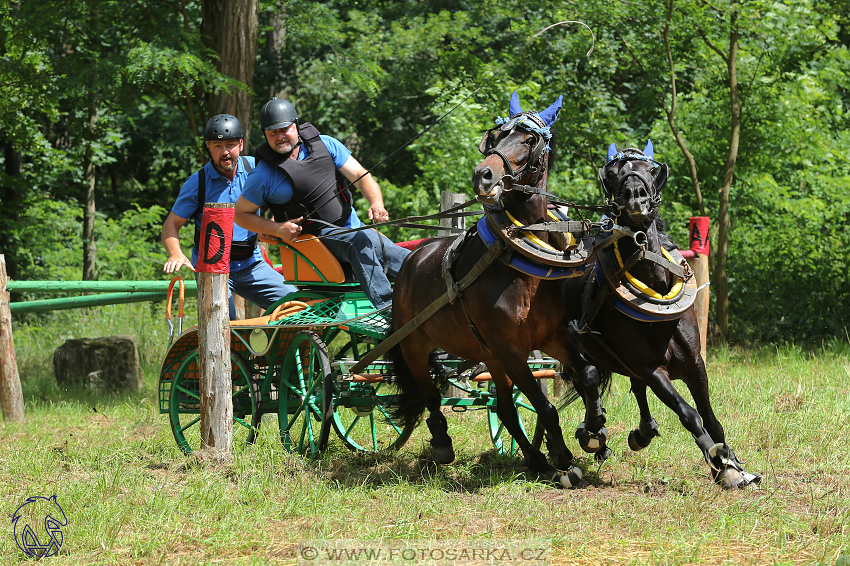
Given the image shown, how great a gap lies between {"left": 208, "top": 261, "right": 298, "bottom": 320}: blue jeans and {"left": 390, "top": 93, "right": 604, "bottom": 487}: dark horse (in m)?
1.51

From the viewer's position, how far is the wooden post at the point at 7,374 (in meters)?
7.93

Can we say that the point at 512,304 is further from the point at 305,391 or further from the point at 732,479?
the point at 305,391

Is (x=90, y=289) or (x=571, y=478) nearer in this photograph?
(x=571, y=478)

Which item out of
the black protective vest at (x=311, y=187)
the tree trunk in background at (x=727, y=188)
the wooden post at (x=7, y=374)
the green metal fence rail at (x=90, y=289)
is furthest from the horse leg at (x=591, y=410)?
the wooden post at (x=7, y=374)

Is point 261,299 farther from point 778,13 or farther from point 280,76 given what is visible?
point 280,76

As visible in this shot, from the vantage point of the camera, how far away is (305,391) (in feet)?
19.6

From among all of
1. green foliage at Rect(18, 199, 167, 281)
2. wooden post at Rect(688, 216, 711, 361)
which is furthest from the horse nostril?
green foliage at Rect(18, 199, 167, 281)

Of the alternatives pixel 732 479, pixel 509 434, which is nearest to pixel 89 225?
pixel 509 434

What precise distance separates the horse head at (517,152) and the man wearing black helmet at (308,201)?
54.1 inches

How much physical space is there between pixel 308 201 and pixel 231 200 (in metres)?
0.96

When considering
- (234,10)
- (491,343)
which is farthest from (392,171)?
(491,343)

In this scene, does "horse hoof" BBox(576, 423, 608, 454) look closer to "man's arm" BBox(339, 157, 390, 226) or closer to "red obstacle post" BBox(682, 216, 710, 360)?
"man's arm" BBox(339, 157, 390, 226)

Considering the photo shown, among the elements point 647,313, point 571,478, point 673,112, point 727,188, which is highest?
point 673,112

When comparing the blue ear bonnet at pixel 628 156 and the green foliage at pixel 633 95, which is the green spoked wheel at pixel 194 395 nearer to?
the blue ear bonnet at pixel 628 156
